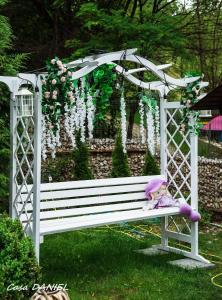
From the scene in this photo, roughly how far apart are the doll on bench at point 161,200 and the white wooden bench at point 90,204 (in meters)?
0.08

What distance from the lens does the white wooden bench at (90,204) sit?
491cm

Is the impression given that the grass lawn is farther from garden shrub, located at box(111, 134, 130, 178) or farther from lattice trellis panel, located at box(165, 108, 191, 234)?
A: garden shrub, located at box(111, 134, 130, 178)

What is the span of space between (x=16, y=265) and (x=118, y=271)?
6.18 feet

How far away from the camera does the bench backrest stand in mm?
5180

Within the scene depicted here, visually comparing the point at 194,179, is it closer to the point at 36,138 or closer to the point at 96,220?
the point at 96,220

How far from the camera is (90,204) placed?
5.60 m

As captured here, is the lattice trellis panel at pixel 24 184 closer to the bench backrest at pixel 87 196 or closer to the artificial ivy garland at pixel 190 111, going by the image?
the bench backrest at pixel 87 196

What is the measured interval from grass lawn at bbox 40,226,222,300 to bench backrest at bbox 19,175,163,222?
57cm

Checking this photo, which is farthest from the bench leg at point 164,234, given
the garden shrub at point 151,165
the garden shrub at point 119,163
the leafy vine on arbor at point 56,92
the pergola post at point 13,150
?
the garden shrub at point 119,163

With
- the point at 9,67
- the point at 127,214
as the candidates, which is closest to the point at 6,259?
the point at 127,214

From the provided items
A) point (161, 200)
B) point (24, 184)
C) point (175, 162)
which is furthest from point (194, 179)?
point (24, 184)

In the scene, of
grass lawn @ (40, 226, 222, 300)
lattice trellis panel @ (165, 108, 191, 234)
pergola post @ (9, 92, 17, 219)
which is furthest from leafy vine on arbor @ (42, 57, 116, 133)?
lattice trellis panel @ (165, 108, 191, 234)

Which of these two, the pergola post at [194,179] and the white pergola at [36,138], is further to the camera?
the pergola post at [194,179]

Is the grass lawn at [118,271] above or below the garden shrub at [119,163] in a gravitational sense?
below
